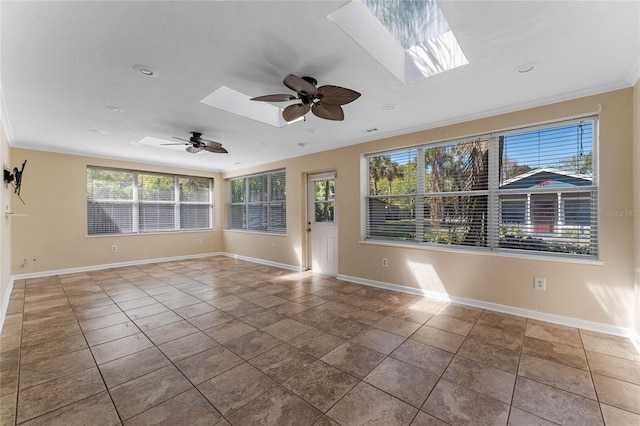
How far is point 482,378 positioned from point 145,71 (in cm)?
376

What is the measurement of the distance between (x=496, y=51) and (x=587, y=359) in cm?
268

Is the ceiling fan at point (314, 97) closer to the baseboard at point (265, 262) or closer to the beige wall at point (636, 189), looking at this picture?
the beige wall at point (636, 189)

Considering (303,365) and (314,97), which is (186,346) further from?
(314,97)

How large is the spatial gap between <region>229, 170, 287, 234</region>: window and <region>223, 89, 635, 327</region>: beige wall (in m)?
1.85

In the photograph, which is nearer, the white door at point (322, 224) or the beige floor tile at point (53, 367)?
the beige floor tile at point (53, 367)

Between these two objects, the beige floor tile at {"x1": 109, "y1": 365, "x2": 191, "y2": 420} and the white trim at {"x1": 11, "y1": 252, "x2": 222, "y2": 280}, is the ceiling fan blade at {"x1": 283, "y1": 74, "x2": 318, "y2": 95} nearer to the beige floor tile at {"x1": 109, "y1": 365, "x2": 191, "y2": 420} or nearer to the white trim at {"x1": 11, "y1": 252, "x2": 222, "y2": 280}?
the beige floor tile at {"x1": 109, "y1": 365, "x2": 191, "y2": 420}

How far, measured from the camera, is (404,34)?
8.11ft

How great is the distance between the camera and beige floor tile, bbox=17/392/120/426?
64.3 inches

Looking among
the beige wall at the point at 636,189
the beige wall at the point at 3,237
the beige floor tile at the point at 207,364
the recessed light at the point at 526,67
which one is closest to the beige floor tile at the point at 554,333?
the beige wall at the point at 636,189

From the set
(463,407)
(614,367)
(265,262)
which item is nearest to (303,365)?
(463,407)

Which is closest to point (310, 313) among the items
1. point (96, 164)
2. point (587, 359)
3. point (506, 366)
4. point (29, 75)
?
point (506, 366)

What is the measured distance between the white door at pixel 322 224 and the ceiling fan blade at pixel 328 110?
8.22ft

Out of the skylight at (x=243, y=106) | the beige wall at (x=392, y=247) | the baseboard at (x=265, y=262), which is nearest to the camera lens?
the beige wall at (x=392, y=247)

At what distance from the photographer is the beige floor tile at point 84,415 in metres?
1.63
